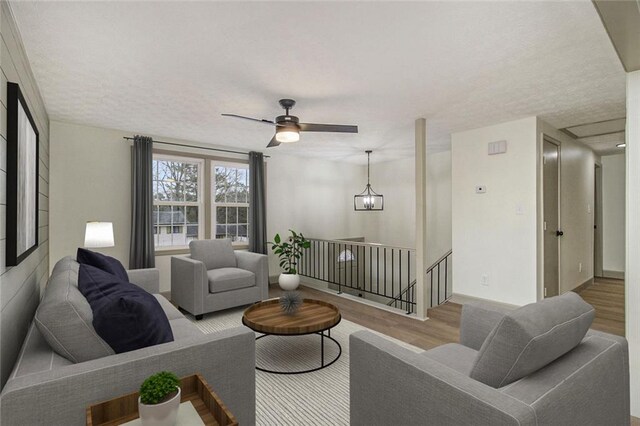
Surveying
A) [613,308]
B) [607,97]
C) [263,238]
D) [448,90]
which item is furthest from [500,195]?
[263,238]

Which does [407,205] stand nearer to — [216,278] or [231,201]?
[231,201]

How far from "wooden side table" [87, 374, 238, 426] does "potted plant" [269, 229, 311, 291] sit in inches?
146

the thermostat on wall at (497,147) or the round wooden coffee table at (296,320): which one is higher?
the thermostat on wall at (497,147)

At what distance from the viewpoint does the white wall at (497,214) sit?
12.8 feet

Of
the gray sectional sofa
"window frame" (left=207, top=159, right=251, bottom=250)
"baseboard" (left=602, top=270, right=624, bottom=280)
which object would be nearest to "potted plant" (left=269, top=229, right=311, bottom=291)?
"window frame" (left=207, top=159, right=251, bottom=250)

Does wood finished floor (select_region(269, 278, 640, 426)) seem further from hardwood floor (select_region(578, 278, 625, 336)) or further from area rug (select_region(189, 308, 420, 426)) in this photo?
area rug (select_region(189, 308, 420, 426))

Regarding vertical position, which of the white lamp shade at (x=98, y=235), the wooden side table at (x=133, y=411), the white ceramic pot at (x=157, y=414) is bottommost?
the wooden side table at (x=133, y=411)

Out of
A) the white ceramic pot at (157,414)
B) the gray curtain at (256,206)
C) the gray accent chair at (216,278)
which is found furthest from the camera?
the gray curtain at (256,206)

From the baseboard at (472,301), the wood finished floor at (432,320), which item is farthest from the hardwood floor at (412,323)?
the baseboard at (472,301)

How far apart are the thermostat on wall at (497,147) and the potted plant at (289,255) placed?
3.10m

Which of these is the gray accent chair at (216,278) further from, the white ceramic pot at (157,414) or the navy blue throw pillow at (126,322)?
the white ceramic pot at (157,414)

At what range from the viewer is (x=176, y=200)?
491cm

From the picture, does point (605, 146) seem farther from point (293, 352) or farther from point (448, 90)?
point (293, 352)

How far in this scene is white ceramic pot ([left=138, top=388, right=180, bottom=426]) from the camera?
1.04 meters
